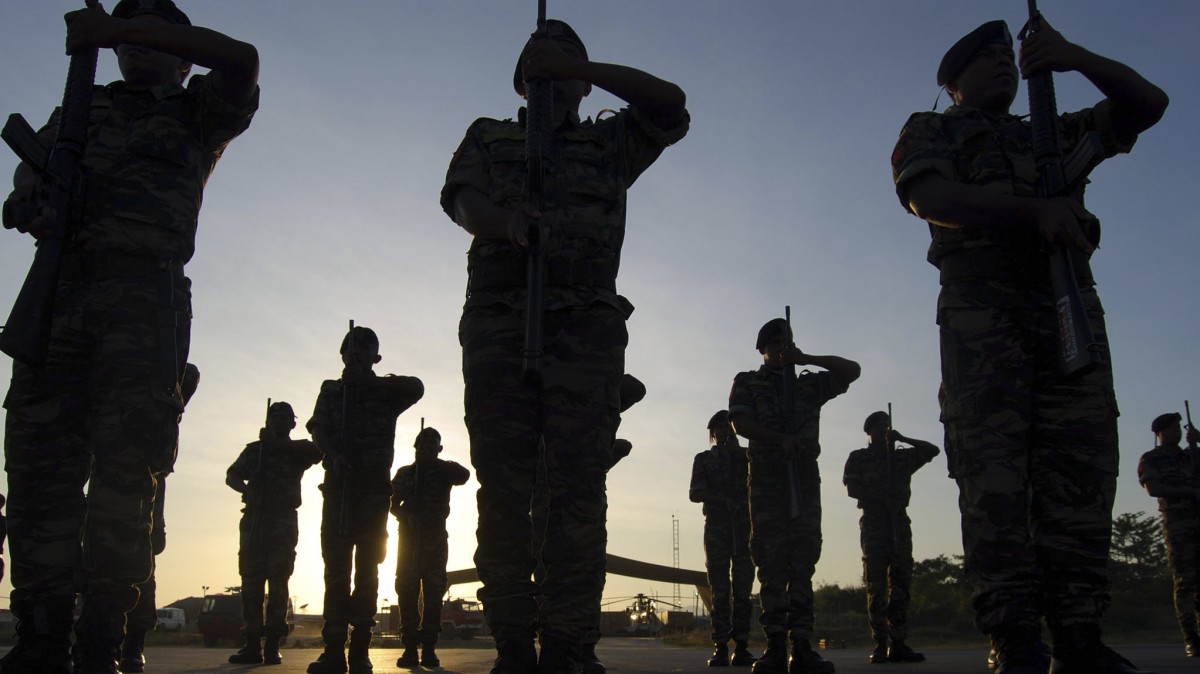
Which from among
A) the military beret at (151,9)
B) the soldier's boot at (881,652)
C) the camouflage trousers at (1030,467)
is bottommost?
the soldier's boot at (881,652)

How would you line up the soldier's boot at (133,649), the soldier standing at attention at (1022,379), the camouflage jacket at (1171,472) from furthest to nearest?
the camouflage jacket at (1171,472) < the soldier's boot at (133,649) < the soldier standing at attention at (1022,379)

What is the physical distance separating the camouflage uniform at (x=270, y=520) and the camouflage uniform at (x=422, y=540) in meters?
1.22

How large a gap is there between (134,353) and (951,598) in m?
32.9

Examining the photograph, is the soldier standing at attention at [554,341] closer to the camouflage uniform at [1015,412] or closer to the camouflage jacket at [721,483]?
the camouflage uniform at [1015,412]

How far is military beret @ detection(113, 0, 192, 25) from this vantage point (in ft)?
14.3

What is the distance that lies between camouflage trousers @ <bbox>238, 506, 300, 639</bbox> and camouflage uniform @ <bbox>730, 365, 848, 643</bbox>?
5605 millimetres

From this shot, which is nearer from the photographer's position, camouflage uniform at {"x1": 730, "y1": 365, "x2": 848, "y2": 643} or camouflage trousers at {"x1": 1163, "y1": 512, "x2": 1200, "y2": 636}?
camouflage uniform at {"x1": 730, "y1": 365, "x2": 848, "y2": 643}

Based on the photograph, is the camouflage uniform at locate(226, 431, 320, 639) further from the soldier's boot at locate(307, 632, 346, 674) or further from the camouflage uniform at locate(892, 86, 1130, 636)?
the camouflage uniform at locate(892, 86, 1130, 636)

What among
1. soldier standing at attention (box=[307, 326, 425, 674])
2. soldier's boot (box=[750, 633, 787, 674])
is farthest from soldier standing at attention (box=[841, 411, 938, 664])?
soldier standing at attention (box=[307, 326, 425, 674])

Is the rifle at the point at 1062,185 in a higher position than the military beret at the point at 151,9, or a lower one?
lower

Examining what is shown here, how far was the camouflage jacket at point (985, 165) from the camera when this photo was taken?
3658mm

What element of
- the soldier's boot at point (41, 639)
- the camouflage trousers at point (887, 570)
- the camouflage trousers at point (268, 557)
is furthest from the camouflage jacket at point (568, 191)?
the camouflage trousers at point (268, 557)

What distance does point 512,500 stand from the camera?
11.8 feet

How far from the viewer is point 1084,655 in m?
3.23
